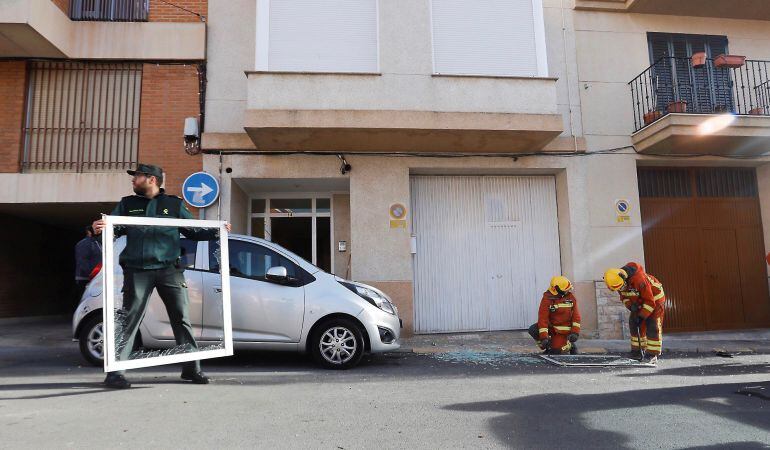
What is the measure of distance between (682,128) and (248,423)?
899 centimetres

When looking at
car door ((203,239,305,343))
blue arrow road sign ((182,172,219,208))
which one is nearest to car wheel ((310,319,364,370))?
car door ((203,239,305,343))

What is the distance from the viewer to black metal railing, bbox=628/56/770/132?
1005 cm

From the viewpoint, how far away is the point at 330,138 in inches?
343

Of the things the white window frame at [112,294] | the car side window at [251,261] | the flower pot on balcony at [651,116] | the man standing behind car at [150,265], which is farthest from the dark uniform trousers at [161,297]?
the flower pot on balcony at [651,116]

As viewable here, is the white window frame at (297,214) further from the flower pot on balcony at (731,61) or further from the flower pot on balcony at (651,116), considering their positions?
the flower pot on balcony at (731,61)

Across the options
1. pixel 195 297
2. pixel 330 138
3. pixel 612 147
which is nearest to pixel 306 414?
pixel 195 297

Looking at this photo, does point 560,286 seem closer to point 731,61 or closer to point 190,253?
point 190,253

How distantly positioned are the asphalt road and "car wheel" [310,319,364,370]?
0.61 feet

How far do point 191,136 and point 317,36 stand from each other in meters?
2.95

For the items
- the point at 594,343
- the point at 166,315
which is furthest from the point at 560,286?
the point at 166,315

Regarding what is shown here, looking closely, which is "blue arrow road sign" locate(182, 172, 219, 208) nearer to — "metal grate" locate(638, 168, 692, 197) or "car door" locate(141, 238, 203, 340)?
"car door" locate(141, 238, 203, 340)

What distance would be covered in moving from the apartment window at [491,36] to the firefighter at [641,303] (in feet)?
14.3

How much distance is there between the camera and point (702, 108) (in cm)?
1019

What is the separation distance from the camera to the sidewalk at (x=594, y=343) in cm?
795
